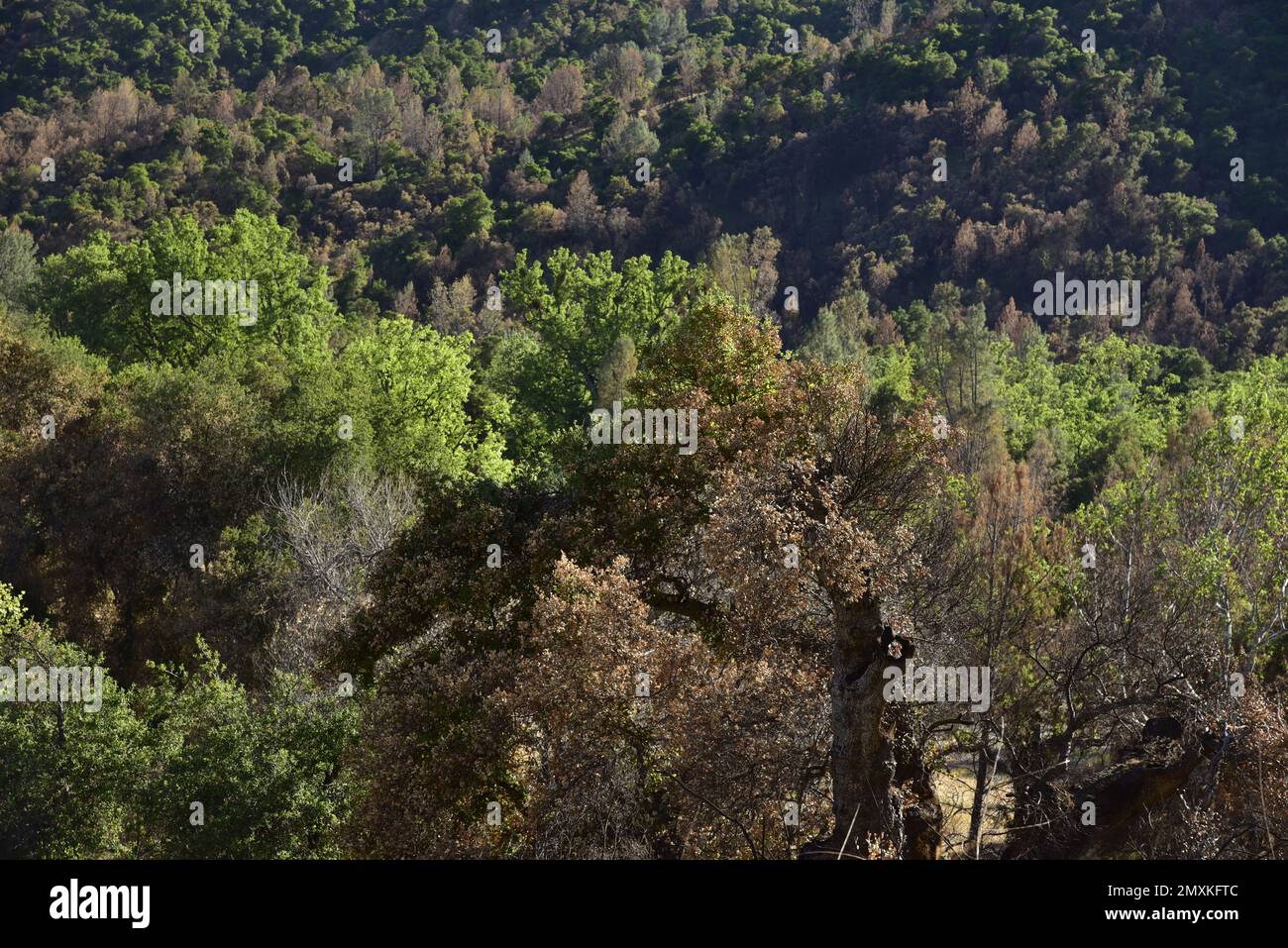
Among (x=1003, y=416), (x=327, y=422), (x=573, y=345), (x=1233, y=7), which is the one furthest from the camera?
(x=1233, y=7)

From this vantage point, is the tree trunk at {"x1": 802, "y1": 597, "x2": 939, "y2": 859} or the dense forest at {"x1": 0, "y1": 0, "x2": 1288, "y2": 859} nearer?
the tree trunk at {"x1": 802, "y1": 597, "x2": 939, "y2": 859}

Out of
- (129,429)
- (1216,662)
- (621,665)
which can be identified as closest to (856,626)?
(621,665)

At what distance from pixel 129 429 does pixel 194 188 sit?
2441 inches

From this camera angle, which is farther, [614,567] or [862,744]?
[614,567]

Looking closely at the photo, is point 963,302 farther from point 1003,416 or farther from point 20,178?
point 20,178

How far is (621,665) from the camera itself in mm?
12719

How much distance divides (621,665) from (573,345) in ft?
105

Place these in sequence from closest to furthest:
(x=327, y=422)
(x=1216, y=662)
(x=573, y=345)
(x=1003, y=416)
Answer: (x=1216, y=662), (x=327, y=422), (x=573, y=345), (x=1003, y=416)

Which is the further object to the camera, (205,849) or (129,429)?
(129,429)

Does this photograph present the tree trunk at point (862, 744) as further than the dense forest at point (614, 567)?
No

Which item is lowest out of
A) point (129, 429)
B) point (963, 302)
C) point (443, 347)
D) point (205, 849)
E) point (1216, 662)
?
point (205, 849)

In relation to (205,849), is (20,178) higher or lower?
higher

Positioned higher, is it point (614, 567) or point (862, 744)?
point (614, 567)

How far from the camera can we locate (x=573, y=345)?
44.1 m
